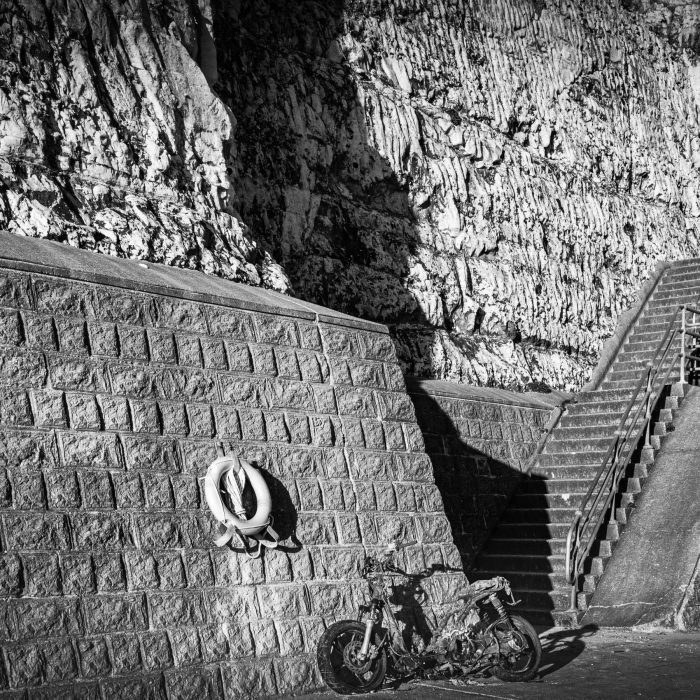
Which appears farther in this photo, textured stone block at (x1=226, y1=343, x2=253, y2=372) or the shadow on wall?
the shadow on wall

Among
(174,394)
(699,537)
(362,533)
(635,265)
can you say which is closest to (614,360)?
(635,265)

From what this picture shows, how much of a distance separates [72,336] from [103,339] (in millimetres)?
206

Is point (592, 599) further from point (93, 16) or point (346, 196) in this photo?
point (93, 16)

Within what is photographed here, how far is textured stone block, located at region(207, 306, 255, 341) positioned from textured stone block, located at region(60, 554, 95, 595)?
6.15 feet

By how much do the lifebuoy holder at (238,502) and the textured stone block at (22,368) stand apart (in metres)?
1.20

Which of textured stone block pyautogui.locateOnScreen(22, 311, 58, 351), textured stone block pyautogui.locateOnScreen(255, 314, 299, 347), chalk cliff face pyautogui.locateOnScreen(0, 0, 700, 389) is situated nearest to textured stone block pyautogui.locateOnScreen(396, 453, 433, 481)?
textured stone block pyautogui.locateOnScreen(255, 314, 299, 347)

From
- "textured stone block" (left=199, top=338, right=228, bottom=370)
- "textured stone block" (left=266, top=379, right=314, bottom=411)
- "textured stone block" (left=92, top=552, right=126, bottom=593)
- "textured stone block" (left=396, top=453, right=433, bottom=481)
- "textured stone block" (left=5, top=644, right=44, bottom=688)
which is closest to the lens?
"textured stone block" (left=5, top=644, right=44, bottom=688)

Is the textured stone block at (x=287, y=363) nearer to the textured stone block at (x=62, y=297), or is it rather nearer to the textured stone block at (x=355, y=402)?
the textured stone block at (x=355, y=402)

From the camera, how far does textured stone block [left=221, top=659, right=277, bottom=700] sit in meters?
5.69

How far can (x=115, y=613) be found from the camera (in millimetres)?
5371

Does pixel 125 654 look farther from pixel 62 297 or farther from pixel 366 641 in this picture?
pixel 62 297

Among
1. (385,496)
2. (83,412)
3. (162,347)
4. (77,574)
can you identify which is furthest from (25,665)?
(385,496)

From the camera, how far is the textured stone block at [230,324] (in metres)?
6.64

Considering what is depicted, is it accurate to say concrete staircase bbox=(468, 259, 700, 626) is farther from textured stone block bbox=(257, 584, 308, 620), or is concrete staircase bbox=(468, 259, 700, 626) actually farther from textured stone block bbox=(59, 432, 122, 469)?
textured stone block bbox=(59, 432, 122, 469)
